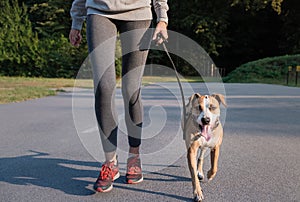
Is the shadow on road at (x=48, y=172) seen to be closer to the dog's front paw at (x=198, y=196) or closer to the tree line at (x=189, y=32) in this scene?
the dog's front paw at (x=198, y=196)

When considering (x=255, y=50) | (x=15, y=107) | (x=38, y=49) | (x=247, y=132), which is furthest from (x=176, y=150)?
(x=255, y=50)

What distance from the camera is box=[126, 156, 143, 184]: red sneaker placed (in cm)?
265

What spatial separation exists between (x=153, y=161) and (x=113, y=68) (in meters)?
1.07

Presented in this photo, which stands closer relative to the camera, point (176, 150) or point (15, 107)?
point (176, 150)

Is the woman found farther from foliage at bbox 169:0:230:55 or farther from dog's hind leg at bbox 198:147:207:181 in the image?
foliage at bbox 169:0:230:55

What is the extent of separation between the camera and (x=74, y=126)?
208 inches

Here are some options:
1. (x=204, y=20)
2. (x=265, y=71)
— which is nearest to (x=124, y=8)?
(x=265, y=71)

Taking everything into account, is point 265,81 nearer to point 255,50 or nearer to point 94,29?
point 255,50

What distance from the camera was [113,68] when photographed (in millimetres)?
2627

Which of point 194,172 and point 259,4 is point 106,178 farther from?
point 259,4

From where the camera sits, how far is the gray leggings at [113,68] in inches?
101

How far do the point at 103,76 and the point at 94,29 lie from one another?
1.05 feet

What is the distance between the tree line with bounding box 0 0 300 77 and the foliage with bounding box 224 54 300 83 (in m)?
3.80

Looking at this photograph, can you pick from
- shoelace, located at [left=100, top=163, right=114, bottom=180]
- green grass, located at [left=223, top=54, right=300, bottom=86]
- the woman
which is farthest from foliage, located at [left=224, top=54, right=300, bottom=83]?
shoelace, located at [left=100, top=163, right=114, bottom=180]
